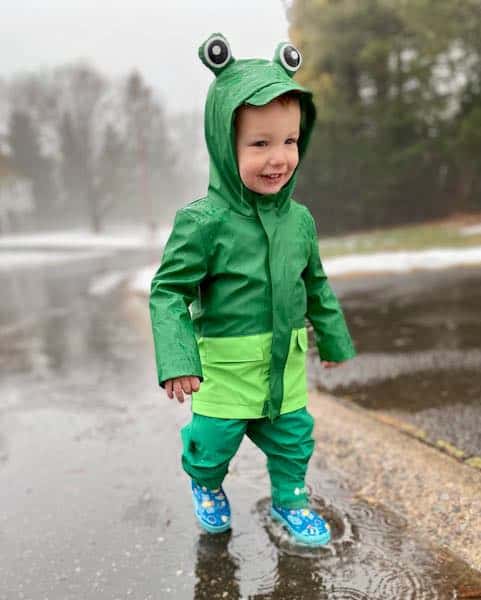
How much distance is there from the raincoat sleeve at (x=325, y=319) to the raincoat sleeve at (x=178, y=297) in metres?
0.50

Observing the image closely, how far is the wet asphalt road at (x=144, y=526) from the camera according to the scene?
1.99 meters

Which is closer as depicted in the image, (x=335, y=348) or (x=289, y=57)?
(x=289, y=57)

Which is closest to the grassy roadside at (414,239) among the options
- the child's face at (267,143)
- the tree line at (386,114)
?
the tree line at (386,114)

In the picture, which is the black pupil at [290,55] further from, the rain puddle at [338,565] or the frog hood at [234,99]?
the rain puddle at [338,565]

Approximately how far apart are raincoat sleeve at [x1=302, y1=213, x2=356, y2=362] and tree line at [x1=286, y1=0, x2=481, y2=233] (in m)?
13.0

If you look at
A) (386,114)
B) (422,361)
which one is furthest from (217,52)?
(386,114)

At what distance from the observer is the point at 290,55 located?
2104 millimetres

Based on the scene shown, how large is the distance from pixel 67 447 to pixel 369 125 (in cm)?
1413

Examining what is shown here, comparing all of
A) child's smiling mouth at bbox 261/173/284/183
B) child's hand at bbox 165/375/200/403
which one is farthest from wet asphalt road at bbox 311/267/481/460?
child's smiling mouth at bbox 261/173/284/183

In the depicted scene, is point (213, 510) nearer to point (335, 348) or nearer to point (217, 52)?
point (335, 348)

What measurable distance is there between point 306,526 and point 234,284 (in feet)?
3.13

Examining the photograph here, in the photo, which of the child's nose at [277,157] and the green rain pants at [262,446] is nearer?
the child's nose at [277,157]

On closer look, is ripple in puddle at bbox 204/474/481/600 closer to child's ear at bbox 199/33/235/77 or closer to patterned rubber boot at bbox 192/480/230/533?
patterned rubber boot at bbox 192/480/230/533

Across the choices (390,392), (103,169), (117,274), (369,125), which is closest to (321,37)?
(369,125)
